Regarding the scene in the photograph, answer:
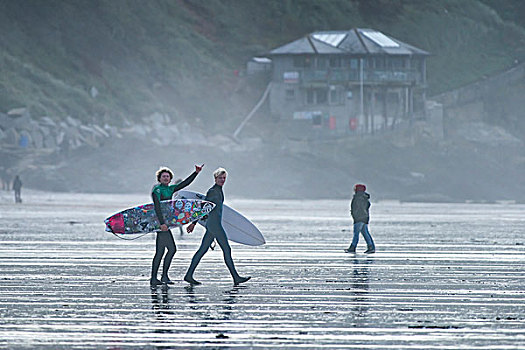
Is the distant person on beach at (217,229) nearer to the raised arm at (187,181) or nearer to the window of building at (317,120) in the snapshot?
the raised arm at (187,181)

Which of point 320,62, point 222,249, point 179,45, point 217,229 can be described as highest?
point 179,45

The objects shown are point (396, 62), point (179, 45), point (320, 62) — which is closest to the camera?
point (320, 62)

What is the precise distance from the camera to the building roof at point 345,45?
379 ft

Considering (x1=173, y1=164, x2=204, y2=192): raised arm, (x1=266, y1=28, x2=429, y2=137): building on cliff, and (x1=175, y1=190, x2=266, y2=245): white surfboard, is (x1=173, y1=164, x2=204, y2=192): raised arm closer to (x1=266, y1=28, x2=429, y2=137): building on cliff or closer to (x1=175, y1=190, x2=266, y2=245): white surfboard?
(x1=175, y1=190, x2=266, y2=245): white surfboard

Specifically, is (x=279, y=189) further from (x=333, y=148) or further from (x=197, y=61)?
(x=197, y=61)

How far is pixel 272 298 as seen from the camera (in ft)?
45.6

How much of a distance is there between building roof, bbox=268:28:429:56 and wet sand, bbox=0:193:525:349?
298ft

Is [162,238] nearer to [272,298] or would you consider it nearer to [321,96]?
[272,298]

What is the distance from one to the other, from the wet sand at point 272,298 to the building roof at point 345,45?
9077 cm

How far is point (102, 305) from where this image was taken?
42.7ft

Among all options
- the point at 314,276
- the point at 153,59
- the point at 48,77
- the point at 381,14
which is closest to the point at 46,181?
the point at 48,77

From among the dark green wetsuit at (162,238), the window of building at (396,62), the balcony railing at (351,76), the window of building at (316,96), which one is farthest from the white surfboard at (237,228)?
the window of building at (396,62)

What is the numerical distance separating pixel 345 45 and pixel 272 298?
105613 millimetres

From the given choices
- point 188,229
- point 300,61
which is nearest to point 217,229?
point 188,229
